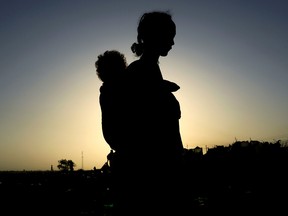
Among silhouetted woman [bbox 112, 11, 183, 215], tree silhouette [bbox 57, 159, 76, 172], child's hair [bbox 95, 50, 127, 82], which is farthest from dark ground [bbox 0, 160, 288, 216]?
tree silhouette [bbox 57, 159, 76, 172]

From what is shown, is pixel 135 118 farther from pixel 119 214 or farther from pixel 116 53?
pixel 116 53

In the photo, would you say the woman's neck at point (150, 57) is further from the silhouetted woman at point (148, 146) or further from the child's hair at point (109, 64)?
the child's hair at point (109, 64)

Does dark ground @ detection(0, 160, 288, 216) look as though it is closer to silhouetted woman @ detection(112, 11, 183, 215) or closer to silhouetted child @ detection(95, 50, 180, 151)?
silhouetted child @ detection(95, 50, 180, 151)

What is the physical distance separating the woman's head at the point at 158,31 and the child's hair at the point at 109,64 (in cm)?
115

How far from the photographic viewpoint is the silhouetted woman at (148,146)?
5.12 feet

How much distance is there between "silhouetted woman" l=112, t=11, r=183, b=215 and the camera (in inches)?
61.4

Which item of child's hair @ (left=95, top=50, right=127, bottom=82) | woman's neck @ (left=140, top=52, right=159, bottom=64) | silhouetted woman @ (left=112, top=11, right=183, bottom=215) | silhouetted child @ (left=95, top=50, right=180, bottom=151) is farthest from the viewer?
child's hair @ (left=95, top=50, right=127, bottom=82)

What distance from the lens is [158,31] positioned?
191 cm

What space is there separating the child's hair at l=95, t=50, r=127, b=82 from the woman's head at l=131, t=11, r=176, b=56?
115 cm

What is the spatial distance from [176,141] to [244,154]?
23.3 m

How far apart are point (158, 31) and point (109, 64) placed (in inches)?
51.1

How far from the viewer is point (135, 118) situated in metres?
1.64

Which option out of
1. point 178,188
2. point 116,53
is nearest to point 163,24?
point 178,188

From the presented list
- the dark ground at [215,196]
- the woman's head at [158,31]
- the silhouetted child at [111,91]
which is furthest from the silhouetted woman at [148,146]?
the dark ground at [215,196]
